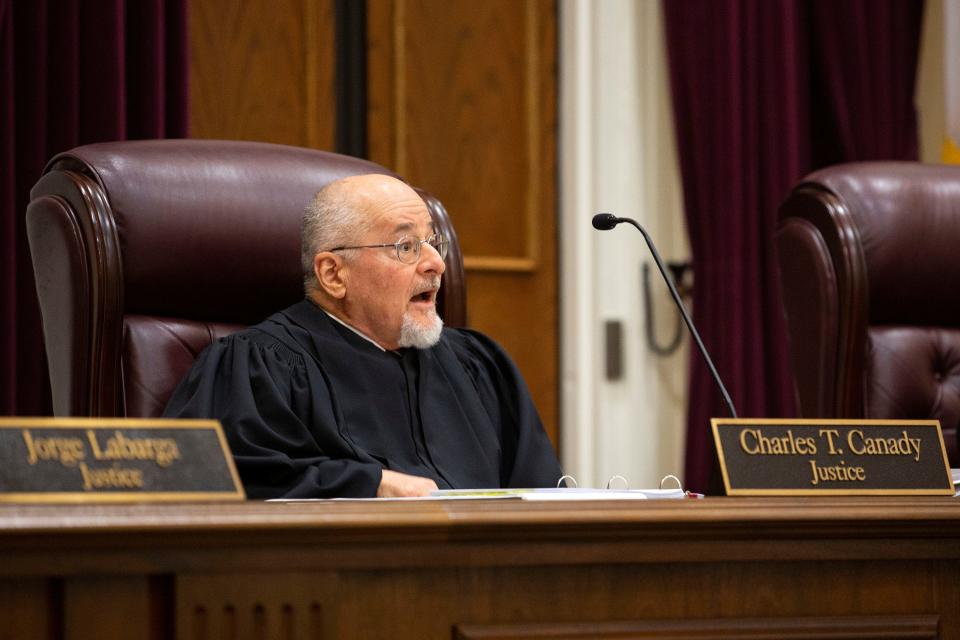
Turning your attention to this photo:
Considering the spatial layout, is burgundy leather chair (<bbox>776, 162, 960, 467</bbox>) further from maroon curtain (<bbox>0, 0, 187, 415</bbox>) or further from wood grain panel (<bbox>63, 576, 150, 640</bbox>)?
wood grain panel (<bbox>63, 576, 150, 640</bbox>)

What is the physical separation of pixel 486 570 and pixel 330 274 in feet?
4.40

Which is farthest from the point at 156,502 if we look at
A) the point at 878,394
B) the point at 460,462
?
the point at 878,394

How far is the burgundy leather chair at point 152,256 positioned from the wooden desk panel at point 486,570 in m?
1.15

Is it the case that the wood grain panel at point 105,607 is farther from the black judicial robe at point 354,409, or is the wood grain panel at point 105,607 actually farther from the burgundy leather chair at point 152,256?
the burgundy leather chair at point 152,256

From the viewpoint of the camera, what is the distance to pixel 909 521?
142 centimetres

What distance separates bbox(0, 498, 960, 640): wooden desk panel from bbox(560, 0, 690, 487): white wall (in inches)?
112

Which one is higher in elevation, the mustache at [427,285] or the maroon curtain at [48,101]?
the maroon curtain at [48,101]

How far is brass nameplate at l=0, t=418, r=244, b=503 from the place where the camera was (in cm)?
123

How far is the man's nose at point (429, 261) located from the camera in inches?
102

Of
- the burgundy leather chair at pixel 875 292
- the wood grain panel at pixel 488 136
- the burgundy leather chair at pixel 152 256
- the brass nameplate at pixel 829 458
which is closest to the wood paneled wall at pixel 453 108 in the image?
the wood grain panel at pixel 488 136

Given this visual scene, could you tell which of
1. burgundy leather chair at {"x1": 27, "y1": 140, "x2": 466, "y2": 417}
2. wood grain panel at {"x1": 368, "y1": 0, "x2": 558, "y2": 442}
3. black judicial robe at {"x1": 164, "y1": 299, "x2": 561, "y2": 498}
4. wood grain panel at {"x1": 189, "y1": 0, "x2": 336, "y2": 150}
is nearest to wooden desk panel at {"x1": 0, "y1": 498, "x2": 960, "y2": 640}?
black judicial robe at {"x1": 164, "y1": 299, "x2": 561, "y2": 498}

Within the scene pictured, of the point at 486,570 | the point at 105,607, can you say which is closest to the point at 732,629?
the point at 486,570

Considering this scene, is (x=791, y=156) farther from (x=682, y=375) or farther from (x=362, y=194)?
(x=362, y=194)

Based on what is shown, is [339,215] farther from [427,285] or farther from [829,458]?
[829,458]
